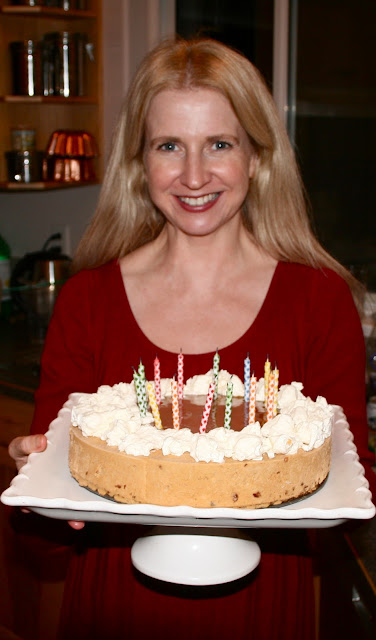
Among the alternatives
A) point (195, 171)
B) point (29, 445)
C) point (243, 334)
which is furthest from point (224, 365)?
point (29, 445)

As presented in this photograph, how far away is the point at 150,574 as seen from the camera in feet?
3.97

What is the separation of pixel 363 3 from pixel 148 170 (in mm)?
1983

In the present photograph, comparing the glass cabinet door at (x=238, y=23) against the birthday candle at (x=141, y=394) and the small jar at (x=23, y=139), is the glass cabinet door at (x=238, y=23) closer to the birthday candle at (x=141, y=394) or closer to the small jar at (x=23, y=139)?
the small jar at (x=23, y=139)

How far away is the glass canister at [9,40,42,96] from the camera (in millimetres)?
3641

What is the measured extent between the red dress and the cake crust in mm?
123

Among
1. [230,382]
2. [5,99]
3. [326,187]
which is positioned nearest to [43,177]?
[5,99]

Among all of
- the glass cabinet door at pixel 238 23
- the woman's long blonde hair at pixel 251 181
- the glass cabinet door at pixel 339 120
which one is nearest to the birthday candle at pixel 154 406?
the woman's long blonde hair at pixel 251 181

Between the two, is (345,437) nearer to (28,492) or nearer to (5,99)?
(28,492)

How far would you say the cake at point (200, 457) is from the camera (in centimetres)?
117

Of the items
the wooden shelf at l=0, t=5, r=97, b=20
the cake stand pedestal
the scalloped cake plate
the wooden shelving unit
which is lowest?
the cake stand pedestal

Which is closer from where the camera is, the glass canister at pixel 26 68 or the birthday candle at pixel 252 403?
the birthday candle at pixel 252 403

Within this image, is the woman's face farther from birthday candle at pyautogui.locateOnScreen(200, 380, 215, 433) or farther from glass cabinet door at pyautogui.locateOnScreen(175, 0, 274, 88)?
glass cabinet door at pyautogui.locateOnScreen(175, 0, 274, 88)

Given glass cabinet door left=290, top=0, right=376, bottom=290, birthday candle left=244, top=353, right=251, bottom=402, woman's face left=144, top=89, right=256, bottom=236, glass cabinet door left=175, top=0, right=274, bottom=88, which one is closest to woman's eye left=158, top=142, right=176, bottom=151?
woman's face left=144, top=89, right=256, bottom=236

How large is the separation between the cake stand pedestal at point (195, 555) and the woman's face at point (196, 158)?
27.9 inches
